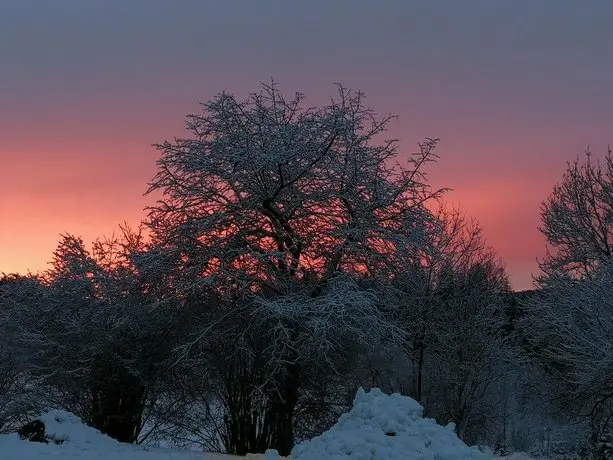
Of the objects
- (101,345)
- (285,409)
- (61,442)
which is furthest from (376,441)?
(101,345)

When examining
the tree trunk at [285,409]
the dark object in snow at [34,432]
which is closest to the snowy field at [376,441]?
the dark object in snow at [34,432]

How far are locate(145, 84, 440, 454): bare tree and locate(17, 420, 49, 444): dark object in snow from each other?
3848 mm

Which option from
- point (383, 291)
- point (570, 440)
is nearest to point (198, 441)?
point (383, 291)

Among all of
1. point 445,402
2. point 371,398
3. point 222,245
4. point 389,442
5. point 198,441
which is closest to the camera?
point 389,442

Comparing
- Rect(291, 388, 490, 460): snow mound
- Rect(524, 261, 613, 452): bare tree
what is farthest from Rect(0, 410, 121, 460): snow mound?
Rect(524, 261, 613, 452): bare tree

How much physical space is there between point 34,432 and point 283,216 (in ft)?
21.0

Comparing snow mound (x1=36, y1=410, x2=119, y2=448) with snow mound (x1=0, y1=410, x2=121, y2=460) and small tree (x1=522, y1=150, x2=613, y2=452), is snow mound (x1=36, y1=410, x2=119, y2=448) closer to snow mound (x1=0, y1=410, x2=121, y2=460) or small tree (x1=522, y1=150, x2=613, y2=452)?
snow mound (x1=0, y1=410, x2=121, y2=460)

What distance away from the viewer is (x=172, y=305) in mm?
16047

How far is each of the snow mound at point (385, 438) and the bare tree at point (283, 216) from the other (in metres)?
4.87

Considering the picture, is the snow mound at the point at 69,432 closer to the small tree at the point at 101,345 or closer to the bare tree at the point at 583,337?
the small tree at the point at 101,345

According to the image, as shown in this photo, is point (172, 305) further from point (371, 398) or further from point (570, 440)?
point (570, 440)

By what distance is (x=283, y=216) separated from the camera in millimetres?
15531

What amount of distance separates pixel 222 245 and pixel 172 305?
6.49 ft

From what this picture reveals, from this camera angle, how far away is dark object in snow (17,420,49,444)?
39.2 ft
